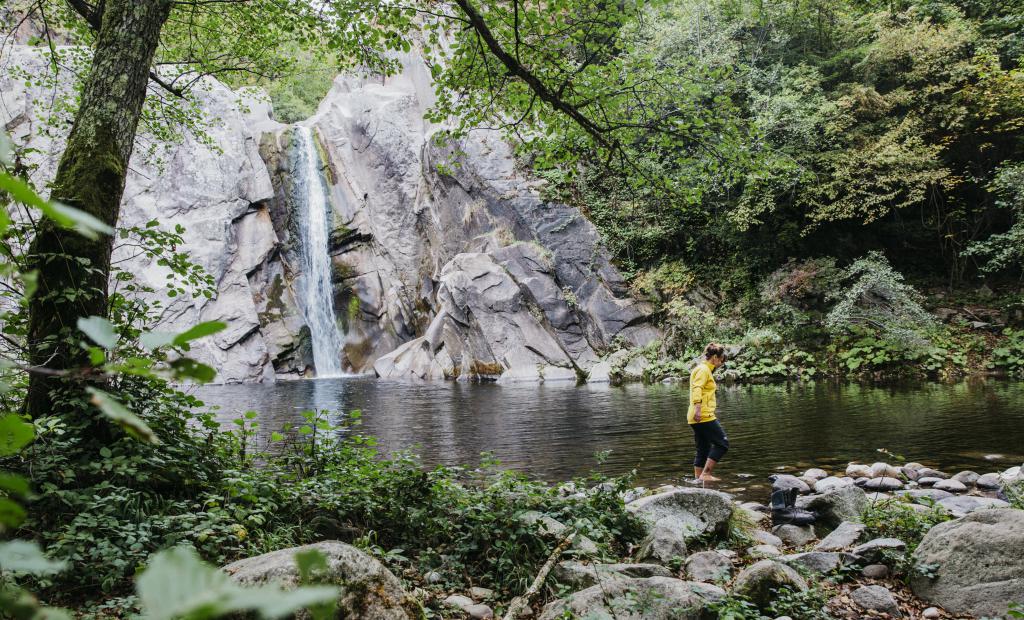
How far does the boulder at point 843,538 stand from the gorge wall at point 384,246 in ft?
60.3

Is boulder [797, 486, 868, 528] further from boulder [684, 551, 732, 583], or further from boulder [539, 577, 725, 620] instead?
boulder [539, 577, 725, 620]

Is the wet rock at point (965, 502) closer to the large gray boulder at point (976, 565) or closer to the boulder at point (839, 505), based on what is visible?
the boulder at point (839, 505)

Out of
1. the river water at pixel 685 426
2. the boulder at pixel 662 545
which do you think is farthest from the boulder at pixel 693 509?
the river water at pixel 685 426

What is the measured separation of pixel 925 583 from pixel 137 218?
113 ft

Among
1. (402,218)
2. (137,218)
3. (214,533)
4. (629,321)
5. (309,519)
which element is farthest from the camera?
(402,218)

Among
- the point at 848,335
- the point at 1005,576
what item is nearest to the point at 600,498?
the point at 1005,576

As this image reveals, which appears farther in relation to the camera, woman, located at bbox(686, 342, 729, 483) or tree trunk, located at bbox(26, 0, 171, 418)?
woman, located at bbox(686, 342, 729, 483)

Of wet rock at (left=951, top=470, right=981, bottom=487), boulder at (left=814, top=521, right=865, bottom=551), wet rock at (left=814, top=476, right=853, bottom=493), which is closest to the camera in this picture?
boulder at (left=814, top=521, right=865, bottom=551)

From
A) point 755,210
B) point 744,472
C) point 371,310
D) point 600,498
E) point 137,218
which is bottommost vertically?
point 744,472

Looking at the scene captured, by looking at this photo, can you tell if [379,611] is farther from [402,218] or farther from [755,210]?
[402,218]

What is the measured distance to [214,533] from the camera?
3.57m

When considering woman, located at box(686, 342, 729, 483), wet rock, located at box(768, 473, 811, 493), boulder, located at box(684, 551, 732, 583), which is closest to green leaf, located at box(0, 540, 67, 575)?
boulder, located at box(684, 551, 732, 583)

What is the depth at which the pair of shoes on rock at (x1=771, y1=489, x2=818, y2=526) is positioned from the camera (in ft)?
19.1

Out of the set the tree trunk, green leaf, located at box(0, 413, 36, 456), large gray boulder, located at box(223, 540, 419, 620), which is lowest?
large gray boulder, located at box(223, 540, 419, 620)
